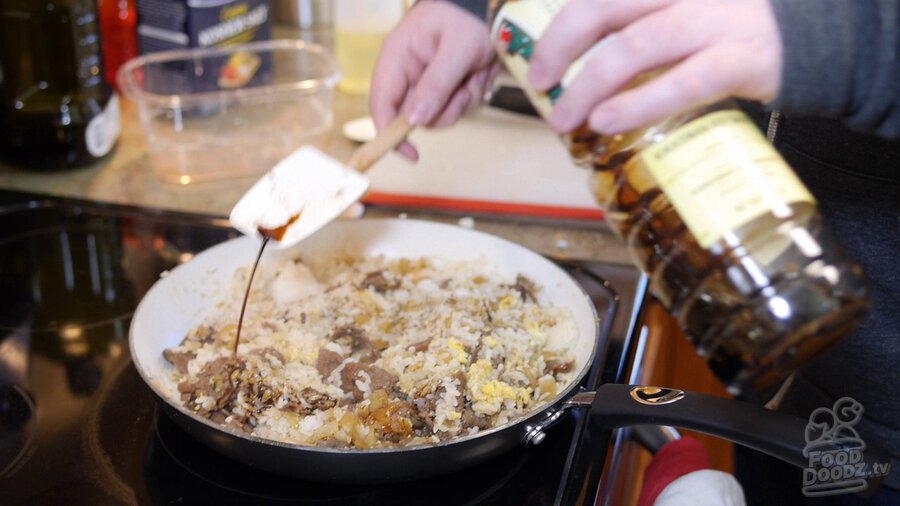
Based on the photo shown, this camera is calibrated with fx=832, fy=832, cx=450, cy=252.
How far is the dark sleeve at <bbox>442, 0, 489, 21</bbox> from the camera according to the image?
0.84 meters

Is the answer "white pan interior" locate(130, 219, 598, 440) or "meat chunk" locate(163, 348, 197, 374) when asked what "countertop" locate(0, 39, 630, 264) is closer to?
"white pan interior" locate(130, 219, 598, 440)

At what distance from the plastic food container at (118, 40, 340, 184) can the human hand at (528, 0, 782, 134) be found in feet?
3.01

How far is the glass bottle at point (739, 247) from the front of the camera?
20.4 inches

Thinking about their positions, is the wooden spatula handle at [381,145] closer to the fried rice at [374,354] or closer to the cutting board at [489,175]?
the fried rice at [374,354]

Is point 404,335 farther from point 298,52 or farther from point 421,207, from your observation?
point 298,52

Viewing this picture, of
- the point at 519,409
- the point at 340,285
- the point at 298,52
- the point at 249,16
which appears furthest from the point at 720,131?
the point at 298,52

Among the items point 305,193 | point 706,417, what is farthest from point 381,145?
point 706,417

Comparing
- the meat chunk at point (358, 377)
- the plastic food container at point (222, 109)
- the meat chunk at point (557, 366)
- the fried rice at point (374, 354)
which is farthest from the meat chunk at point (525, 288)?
the plastic food container at point (222, 109)

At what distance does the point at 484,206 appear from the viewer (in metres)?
1.27

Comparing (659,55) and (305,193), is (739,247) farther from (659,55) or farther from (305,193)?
(305,193)

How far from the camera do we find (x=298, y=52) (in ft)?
5.67

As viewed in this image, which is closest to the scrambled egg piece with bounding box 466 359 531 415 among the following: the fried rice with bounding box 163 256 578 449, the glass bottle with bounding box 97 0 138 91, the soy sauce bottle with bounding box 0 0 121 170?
the fried rice with bounding box 163 256 578 449

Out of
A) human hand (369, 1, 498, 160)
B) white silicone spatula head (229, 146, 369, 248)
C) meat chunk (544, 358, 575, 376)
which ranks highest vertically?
human hand (369, 1, 498, 160)

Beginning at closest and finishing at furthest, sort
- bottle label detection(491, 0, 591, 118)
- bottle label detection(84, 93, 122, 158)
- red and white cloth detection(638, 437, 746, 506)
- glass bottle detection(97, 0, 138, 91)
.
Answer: bottle label detection(491, 0, 591, 118)
red and white cloth detection(638, 437, 746, 506)
bottle label detection(84, 93, 122, 158)
glass bottle detection(97, 0, 138, 91)
